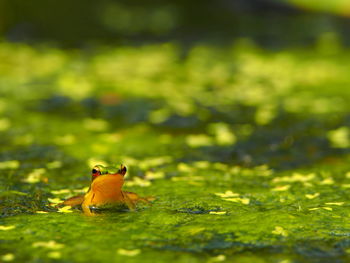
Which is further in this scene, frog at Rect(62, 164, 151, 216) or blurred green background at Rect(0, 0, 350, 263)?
frog at Rect(62, 164, 151, 216)

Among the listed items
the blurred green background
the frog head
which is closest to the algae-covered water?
the blurred green background

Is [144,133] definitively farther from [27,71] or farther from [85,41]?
[85,41]

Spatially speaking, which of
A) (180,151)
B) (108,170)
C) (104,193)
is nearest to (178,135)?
(180,151)

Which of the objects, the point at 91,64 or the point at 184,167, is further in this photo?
the point at 91,64

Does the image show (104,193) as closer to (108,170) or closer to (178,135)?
(108,170)

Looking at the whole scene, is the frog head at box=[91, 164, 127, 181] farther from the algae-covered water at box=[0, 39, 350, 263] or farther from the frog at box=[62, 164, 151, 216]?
the algae-covered water at box=[0, 39, 350, 263]

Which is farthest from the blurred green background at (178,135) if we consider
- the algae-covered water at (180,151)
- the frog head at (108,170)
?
A: the frog head at (108,170)

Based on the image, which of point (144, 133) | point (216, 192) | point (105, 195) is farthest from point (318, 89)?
point (105, 195)
